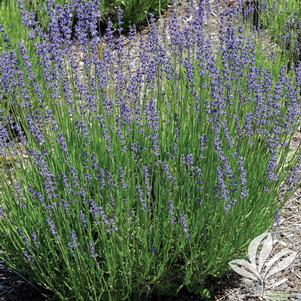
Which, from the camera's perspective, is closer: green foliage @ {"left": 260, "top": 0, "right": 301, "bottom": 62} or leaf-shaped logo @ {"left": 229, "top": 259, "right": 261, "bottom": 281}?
leaf-shaped logo @ {"left": 229, "top": 259, "right": 261, "bottom": 281}

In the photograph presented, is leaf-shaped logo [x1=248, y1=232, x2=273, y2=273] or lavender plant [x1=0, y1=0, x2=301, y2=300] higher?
lavender plant [x1=0, y1=0, x2=301, y2=300]

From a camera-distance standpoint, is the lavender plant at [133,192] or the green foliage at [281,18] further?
the green foliage at [281,18]

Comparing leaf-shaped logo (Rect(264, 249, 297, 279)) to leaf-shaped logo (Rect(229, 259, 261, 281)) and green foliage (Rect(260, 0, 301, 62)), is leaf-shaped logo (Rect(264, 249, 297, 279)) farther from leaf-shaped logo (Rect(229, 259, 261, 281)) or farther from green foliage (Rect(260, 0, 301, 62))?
green foliage (Rect(260, 0, 301, 62))

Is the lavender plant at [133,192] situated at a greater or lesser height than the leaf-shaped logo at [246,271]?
greater

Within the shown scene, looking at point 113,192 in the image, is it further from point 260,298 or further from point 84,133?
point 260,298

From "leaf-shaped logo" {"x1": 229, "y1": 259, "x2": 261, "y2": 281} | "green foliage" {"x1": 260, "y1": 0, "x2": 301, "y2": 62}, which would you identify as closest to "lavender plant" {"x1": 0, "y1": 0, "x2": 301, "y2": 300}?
"leaf-shaped logo" {"x1": 229, "y1": 259, "x2": 261, "y2": 281}

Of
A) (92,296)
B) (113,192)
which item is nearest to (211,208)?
(113,192)

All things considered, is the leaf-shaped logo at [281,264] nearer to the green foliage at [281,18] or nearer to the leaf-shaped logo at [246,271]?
the leaf-shaped logo at [246,271]

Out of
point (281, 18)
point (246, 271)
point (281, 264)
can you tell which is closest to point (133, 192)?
point (246, 271)

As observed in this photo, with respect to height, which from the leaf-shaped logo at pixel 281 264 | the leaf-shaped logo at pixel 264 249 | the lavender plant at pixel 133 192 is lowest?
the leaf-shaped logo at pixel 281 264

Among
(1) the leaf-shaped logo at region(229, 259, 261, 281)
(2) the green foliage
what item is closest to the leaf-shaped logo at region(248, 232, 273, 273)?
(1) the leaf-shaped logo at region(229, 259, 261, 281)

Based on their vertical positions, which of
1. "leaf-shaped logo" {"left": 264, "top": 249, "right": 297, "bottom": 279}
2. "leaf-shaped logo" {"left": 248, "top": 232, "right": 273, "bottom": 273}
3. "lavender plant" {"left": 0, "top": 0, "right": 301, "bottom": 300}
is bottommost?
"leaf-shaped logo" {"left": 264, "top": 249, "right": 297, "bottom": 279}

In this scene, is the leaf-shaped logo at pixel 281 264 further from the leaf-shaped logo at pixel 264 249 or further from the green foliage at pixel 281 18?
the green foliage at pixel 281 18

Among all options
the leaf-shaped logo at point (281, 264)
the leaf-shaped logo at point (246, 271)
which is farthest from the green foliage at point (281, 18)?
the leaf-shaped logo at point (246, 271)
